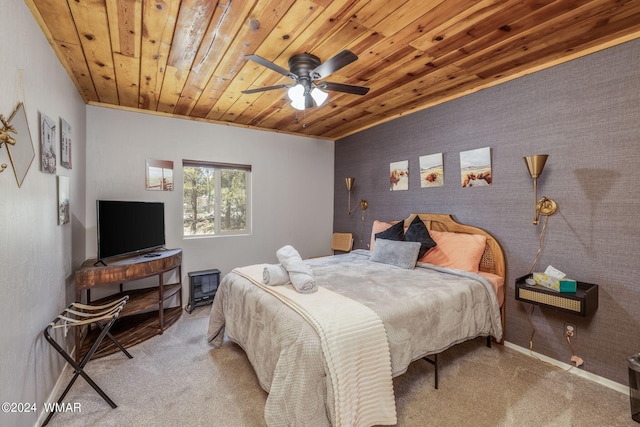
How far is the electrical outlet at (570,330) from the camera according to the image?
2.29 meters

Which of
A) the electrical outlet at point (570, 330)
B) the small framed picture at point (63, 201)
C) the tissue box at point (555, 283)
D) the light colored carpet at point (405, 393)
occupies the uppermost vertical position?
the small framed picture at point (63, 201)

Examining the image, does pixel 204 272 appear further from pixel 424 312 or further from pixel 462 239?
pixel 462 239

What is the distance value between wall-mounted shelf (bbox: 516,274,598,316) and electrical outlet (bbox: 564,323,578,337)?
0.22 meters

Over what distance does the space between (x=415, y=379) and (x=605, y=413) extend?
117 cm

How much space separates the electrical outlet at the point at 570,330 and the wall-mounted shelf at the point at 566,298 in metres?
0.22

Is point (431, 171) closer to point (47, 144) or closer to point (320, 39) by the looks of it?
point (320, 39)

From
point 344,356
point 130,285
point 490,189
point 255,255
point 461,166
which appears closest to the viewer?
point 344,356

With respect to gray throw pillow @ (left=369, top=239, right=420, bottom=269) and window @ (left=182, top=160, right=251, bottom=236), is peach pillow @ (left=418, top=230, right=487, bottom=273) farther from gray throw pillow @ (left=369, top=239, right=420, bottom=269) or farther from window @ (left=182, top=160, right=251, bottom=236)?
window @ (left=182, top=160, right=251, bottom=236)

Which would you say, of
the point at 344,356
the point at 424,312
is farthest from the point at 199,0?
the point at 424,312

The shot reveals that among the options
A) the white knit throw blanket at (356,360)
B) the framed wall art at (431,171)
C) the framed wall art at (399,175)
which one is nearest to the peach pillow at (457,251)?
the framed wall art at (431,171)

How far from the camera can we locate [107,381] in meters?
2.16

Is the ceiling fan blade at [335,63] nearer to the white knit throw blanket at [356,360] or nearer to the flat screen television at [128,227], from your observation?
the white knit throw blanket at [356,360]

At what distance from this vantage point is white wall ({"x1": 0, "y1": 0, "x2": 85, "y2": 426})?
4.43ft

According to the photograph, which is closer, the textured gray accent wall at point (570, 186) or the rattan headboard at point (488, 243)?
the textured gray accent wall at point (570, 186)
